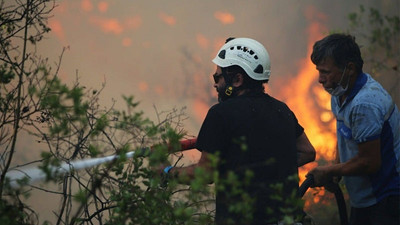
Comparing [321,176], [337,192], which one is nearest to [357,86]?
[321,176]

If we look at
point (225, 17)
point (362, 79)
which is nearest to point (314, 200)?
point (225, 17)

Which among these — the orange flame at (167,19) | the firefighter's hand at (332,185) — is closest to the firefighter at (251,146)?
the firefighter's hand at (332,185)

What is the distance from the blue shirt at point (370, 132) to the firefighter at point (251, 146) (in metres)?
0.36

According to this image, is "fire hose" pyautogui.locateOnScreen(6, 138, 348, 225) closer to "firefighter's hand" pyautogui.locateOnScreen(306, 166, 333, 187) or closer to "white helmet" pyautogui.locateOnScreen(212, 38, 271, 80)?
"firefighter's hand" pyautogui.locateOnScreen(306, 166, 333, 187)

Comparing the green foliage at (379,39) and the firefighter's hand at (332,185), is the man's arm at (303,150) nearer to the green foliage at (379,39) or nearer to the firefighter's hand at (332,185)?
the firefighter's hand at (332,185)

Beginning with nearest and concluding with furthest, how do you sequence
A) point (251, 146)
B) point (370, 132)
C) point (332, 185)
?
point (251, 146)
point (370, 132)
point (332, 185)

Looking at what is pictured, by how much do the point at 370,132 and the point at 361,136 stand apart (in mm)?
55

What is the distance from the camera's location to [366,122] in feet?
13.9

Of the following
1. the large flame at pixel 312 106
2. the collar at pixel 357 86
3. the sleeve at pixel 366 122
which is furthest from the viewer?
the large flame at pixel 312 106

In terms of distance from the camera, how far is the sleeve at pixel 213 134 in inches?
152

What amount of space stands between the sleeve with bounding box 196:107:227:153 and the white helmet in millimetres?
465

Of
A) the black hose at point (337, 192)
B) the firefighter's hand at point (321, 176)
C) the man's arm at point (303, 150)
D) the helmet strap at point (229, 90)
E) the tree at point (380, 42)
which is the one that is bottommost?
the black hose at point (337, 192)

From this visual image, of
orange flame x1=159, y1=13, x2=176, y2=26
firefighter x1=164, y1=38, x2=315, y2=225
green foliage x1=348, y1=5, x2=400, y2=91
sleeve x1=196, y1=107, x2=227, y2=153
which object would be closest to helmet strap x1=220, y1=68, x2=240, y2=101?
firefighter x1=164, y1=38, x2=315, y2=225

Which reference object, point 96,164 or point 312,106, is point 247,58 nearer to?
point 96,164
